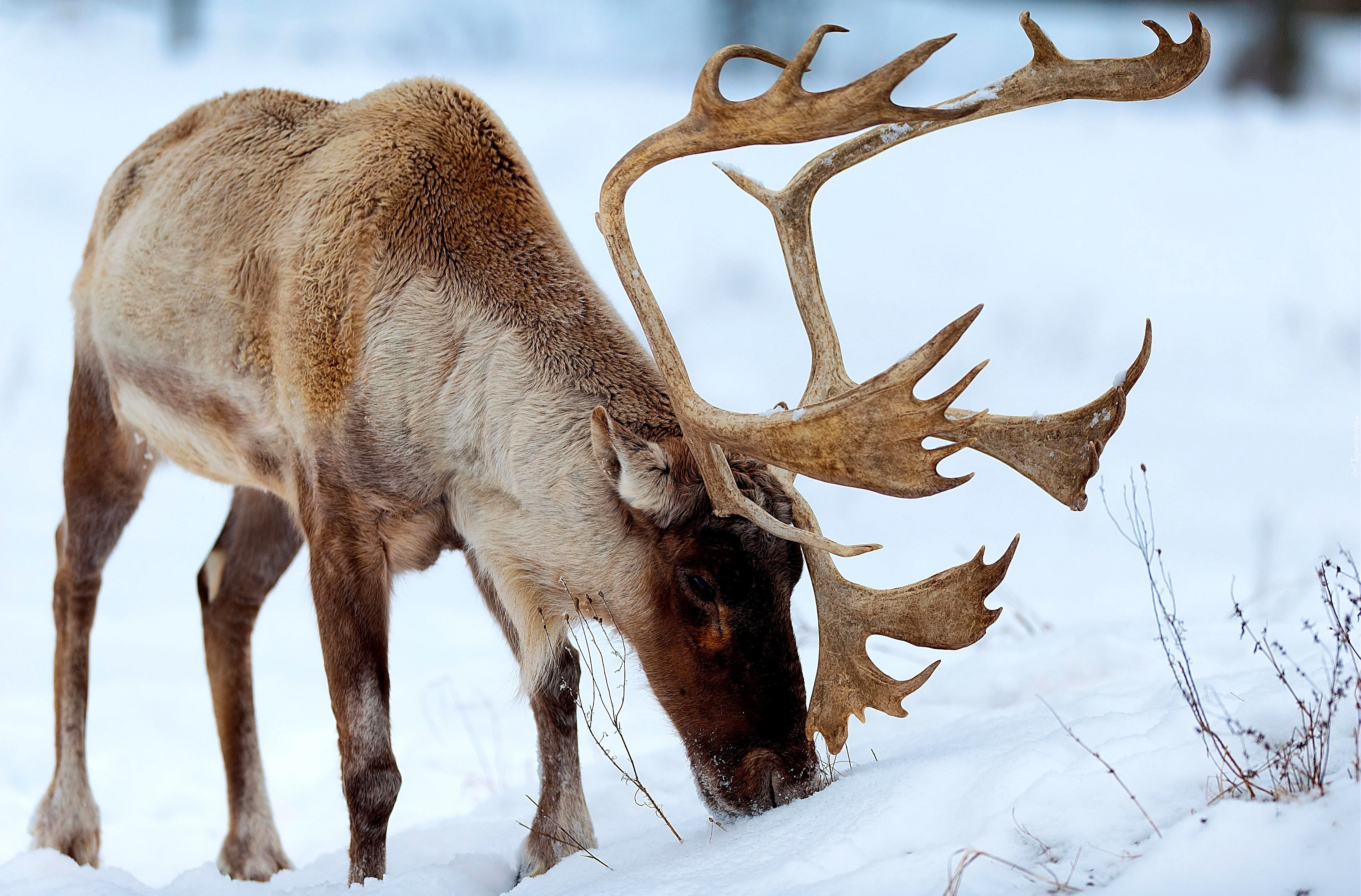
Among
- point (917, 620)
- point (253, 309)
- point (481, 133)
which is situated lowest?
point (917, 620)

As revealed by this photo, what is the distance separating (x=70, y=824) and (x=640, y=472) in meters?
2.71

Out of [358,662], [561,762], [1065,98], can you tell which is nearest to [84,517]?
[358,662]

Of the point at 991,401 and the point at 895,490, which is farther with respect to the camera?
the point at 991,401

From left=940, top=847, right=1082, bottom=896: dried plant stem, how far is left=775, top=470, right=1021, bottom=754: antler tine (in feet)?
Answer: 2.65

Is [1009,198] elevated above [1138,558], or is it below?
above

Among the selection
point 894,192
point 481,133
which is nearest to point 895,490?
point 481,133

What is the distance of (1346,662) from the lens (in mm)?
2986

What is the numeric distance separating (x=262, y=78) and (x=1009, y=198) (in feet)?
24.6

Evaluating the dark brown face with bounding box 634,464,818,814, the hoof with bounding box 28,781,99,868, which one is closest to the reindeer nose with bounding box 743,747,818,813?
the dark brown face with bounding box 634,464,818,814

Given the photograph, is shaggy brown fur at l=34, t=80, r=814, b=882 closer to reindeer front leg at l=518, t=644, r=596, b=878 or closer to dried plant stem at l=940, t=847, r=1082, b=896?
reindeer front leg at l=518, t=644, r=596, b=878

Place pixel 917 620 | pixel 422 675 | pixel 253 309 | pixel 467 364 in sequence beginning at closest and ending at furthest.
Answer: pixel 917 620
pixel 467 364
pixel 253 309
pixel 422 675

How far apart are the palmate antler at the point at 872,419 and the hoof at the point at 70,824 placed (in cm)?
276

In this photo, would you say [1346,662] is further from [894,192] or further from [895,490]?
[894,192]

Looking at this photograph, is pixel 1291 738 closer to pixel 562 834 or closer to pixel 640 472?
pixel 640 472
